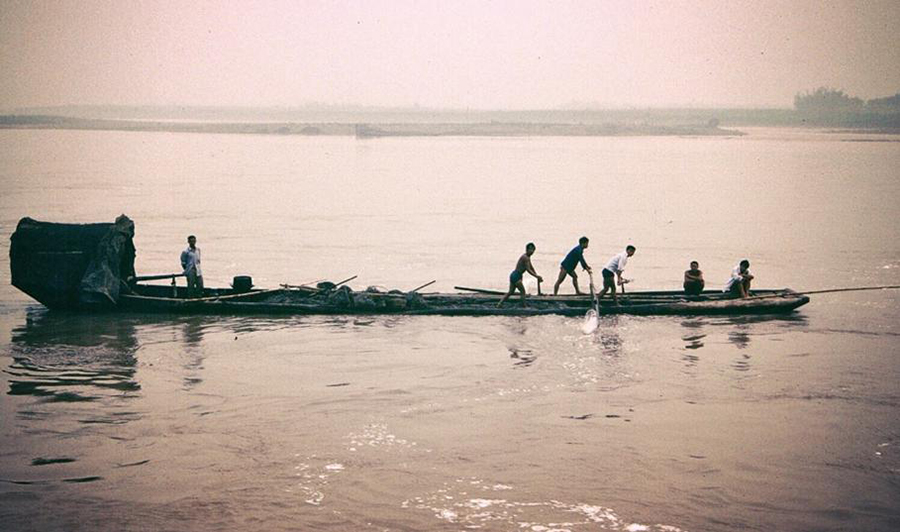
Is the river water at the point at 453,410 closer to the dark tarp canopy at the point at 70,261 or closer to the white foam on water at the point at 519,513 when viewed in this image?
the white foam on water at the point at 519,513

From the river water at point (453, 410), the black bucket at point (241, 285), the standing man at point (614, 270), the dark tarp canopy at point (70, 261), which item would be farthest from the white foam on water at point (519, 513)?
the dark tarp canopy at point (70, 261)

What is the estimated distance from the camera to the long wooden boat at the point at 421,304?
16062 millimetres

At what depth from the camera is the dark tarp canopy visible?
15828mm

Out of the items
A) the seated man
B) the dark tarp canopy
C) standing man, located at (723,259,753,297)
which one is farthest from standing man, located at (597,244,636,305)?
the dark tarp canopy

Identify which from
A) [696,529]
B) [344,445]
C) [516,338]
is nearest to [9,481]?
[344,445]

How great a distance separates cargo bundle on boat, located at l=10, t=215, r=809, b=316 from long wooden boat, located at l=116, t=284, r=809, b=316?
2 cm

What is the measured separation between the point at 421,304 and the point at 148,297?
4.61 metres

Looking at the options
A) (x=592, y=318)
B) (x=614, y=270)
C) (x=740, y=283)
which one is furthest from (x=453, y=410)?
(x=740, y=283)

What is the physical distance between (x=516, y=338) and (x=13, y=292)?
10679 millimetres

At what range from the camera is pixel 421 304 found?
1638 cm

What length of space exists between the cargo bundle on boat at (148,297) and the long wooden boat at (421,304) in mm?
17

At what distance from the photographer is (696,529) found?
8438 millimetres

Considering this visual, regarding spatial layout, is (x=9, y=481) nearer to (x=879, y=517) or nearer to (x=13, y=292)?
(x=879, y=517)

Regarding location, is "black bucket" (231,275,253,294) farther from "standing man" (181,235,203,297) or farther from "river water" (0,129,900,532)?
"river water" (0,129,900,532)
